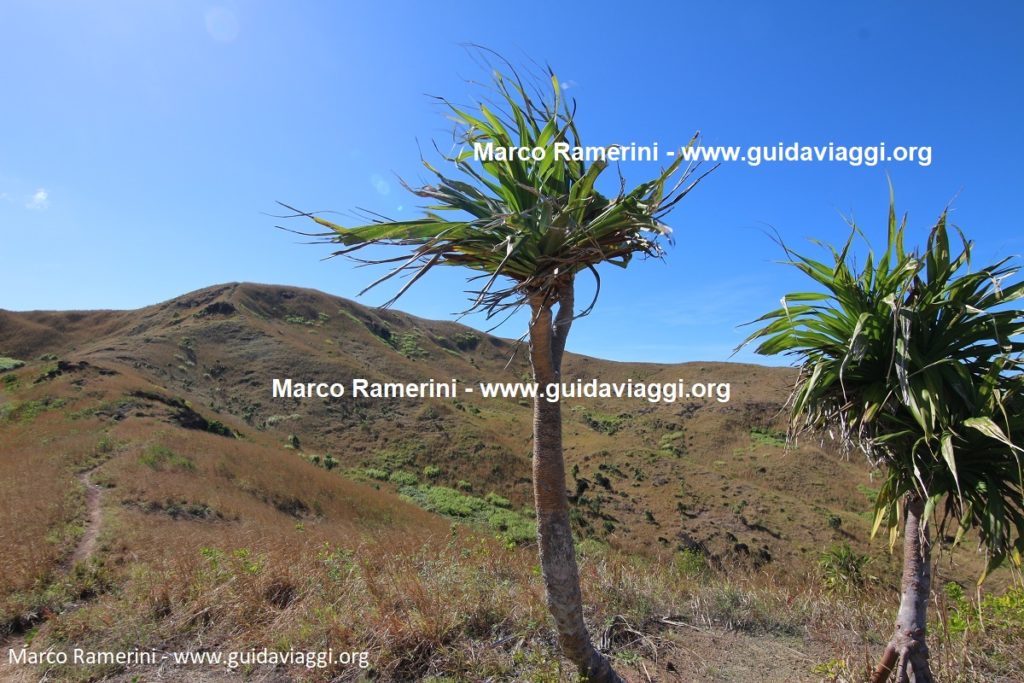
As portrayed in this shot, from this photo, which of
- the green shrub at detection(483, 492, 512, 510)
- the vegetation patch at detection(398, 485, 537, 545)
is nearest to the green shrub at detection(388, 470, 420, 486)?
the vegetation patch at detection(398, 485, 537, 545)

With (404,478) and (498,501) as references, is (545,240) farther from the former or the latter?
(404,478)

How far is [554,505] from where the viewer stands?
3.43 meters

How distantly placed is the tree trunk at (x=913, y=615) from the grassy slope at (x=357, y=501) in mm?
943

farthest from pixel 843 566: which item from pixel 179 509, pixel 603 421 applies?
pixel 603 421

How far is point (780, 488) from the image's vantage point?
35219 mm

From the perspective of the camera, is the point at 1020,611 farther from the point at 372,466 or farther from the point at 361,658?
the point at 372,466

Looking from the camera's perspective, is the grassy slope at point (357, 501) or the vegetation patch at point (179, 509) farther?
the vegetation patch at point (179, 509)

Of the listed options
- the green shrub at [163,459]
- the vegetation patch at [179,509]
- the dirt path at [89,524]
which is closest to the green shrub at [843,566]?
the vegetation patch at [179,509]

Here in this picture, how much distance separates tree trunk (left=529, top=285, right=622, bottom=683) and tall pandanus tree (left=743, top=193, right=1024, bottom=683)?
171 centimetres

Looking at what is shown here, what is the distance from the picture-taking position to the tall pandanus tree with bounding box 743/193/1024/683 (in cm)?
348

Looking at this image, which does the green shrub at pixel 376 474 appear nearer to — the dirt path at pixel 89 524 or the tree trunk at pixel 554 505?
the dirt path at pixel 89 524

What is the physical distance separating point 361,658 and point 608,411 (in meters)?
54.9

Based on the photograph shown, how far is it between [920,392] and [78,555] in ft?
36.8

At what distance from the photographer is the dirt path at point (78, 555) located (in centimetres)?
487
